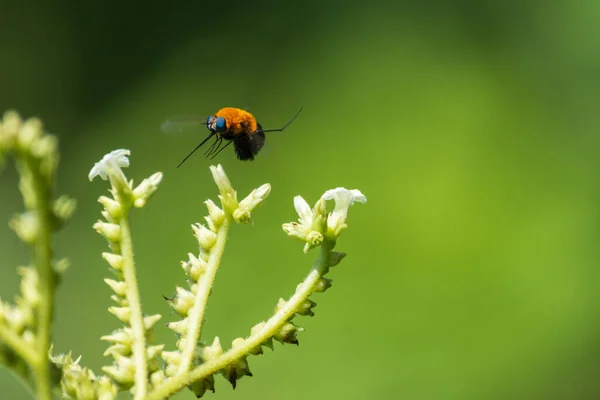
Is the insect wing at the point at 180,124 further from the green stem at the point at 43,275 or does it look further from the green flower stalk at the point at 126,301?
the green stem at the point at 43,275

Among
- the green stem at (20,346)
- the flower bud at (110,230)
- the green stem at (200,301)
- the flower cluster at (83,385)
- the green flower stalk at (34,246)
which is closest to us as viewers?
the green flower stalk at (34,246)

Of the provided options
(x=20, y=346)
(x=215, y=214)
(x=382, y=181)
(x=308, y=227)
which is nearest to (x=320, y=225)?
(x=308, y=227)

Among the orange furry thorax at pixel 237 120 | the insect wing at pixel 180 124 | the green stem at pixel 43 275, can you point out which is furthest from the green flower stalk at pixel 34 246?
the orange furry thorax at pixel 237 120

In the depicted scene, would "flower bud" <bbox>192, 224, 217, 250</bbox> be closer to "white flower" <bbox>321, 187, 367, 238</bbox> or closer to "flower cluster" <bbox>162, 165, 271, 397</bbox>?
"flower cluster" <bbox>162, 165, 271, 397</bbox>

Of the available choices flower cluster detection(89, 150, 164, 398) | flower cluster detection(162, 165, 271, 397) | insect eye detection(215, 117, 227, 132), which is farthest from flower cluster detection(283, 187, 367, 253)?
insect eye detection(215, 117, 227, 132)

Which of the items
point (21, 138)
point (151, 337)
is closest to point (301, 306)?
point (151, 337)

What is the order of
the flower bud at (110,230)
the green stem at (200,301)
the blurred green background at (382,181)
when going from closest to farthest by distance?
the green stem at (200,301), the flower bud at (110,230), the blurred green background at (382,181)

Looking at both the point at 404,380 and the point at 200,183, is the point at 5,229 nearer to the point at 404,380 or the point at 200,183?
the point at 200,183

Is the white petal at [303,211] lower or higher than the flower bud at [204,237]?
higher
